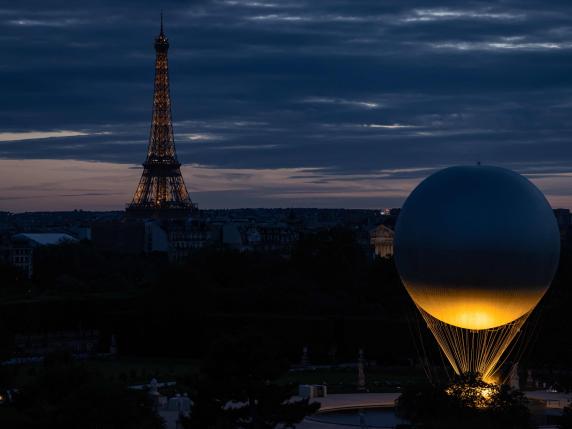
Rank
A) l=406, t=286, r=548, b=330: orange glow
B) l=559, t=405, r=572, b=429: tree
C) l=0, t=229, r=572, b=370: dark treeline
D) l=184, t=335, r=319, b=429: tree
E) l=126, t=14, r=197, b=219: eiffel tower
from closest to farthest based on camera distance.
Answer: l=559, t=405, r=572, b=429: tree, l=184, t=335, r=319, b=429: tree, l=406, t=286, r=548, b=330: orange glow, l=0, t=229, r=572, b=370: dark treeline, l=126, t=14, r=197, b=219: eiffel tower

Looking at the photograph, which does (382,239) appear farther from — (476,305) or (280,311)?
(476,305)

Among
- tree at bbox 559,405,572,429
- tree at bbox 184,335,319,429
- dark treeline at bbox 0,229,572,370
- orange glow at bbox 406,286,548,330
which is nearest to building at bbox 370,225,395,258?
dark treeline at bbox 0,229,572,370

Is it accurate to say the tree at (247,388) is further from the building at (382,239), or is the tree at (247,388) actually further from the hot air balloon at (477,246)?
the building at (382,239)

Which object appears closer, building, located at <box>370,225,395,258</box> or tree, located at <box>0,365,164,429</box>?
tree, located at <box>0,365,164,429</box>

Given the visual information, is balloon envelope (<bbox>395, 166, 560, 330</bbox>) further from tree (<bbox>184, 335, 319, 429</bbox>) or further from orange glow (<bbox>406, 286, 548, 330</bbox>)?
tree (<bbox>184, 335, 319, 429</bbox>)

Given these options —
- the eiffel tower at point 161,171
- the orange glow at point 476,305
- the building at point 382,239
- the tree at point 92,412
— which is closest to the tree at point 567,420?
the orange glow at point 476,305

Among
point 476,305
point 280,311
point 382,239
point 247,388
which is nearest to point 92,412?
point 247,388

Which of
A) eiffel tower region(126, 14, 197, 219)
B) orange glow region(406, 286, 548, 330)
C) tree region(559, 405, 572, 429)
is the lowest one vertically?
tree region(559, 405, 572, 429)
